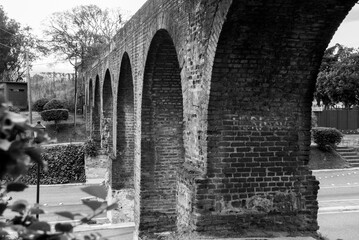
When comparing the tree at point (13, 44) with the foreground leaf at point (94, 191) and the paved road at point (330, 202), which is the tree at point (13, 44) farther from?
the foreground leaf at point (94, 191)

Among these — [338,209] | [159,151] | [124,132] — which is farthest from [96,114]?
[159,151]

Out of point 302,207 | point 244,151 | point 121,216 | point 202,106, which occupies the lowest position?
point 121,216

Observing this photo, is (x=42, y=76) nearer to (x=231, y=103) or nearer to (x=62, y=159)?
(x=62, y=159)

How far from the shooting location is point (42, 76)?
131 ft

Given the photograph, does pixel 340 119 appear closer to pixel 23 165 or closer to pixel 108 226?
pixel 108 226

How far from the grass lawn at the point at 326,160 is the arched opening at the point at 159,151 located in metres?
11.6

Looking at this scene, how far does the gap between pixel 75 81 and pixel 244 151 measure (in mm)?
33774

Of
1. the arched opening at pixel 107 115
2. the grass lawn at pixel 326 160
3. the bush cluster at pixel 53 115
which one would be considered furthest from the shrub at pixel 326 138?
the bush cluster at pixel 53 115

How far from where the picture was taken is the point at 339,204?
523 inches

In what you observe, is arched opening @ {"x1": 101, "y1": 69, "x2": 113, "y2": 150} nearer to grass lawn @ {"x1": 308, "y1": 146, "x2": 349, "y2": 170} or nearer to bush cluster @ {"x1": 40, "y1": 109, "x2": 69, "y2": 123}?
grass lawn @ {"x1": 308, "y1": 146, "x2": 349, "y2": 170}

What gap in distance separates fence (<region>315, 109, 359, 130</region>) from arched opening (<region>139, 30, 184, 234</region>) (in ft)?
64.8

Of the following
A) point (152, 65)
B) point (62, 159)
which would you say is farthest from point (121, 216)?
point (62, 159)

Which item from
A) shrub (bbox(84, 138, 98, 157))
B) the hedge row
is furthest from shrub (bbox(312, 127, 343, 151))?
the hedge row

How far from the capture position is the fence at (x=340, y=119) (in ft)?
88.4
